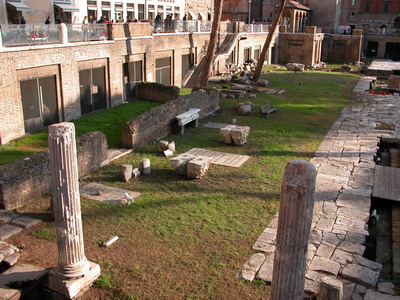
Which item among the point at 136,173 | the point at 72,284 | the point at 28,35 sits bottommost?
the point at 72,284

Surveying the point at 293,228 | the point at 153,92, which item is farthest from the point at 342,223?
the point at 153,92

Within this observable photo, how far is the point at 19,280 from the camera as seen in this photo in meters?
6.88

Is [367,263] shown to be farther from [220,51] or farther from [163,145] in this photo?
[220,51]

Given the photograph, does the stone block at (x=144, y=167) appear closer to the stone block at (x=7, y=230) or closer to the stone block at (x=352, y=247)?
the stone block at (x=7, y=230)

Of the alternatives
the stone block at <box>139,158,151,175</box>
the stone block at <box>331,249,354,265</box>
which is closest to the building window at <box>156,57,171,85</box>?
the stone block at <box>139,158,151,175</box>

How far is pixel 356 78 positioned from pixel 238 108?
18820 millimetres

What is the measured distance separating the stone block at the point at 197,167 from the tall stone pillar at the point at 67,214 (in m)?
4.89

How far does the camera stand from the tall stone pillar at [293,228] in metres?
4.95

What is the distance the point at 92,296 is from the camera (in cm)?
671

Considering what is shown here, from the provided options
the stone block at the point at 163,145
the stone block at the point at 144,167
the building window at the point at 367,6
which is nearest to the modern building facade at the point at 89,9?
the stone block at the point at 163,145

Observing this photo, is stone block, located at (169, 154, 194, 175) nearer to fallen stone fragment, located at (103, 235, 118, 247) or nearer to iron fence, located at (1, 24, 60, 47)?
fallen stone fragment, located at (103, 235, 118, 247)

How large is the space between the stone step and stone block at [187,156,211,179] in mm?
5064

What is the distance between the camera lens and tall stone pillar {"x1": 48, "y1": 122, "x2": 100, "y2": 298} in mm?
6371

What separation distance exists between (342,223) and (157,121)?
7.70 meters
